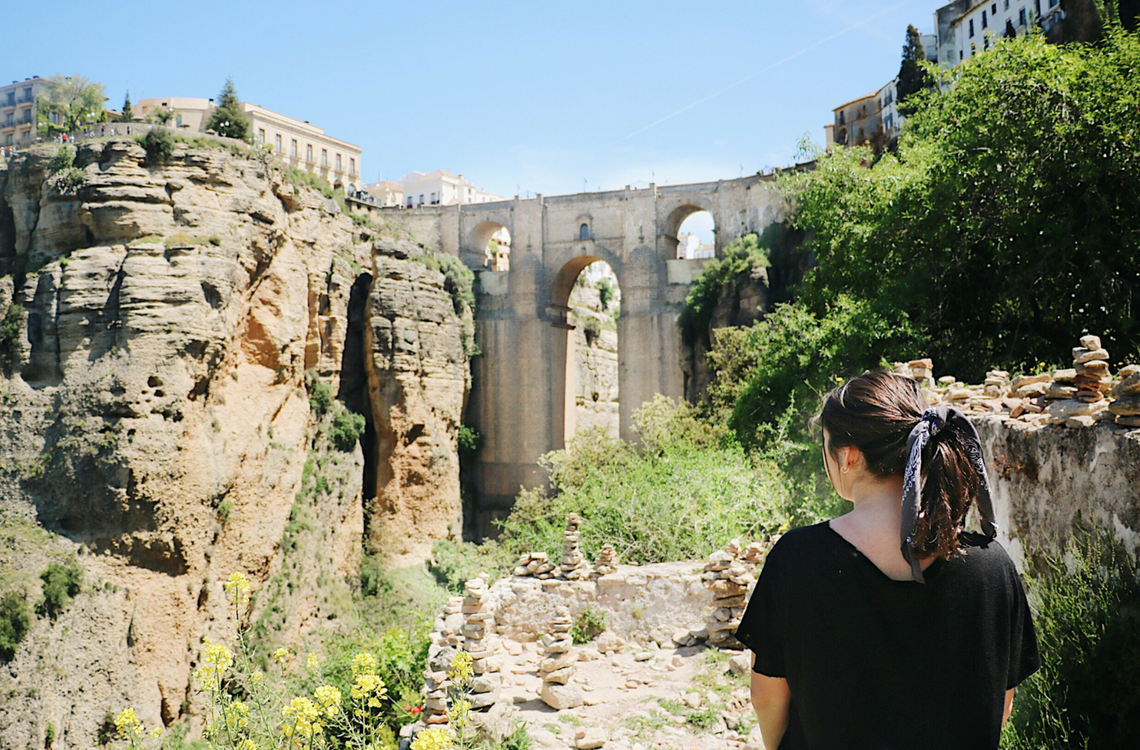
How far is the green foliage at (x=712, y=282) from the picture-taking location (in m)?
23.6

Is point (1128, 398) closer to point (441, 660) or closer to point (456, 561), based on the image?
point (441, 660)

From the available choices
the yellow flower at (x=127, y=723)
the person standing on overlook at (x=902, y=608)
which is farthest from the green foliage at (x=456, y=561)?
the person standing on overlook at (x=902, y=608)

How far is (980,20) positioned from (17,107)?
4267cm

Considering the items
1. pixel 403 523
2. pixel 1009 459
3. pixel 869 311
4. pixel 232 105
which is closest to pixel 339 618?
pixel 403 523

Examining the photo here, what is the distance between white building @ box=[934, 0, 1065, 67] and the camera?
22.3m

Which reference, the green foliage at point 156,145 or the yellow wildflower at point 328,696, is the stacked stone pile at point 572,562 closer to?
the yellow wildflower at point 328,696

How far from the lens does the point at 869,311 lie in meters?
10.5

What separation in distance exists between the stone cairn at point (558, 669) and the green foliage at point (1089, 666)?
2717mm

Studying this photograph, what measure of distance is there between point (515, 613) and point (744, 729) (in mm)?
2654

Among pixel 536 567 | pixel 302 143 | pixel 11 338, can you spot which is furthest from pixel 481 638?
pixel 302 143

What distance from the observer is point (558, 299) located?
27266mm

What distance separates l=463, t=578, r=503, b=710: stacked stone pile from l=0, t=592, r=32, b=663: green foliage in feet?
36.2

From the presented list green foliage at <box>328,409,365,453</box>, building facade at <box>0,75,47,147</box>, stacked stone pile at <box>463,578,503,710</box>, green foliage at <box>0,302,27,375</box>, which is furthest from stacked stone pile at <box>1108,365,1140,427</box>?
building facade at <box>0,75,47,147</box>

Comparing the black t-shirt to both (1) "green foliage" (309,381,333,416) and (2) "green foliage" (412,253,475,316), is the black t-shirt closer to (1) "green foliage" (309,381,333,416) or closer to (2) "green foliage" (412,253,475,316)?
(1) "green foliage" (309,381,333,416)
